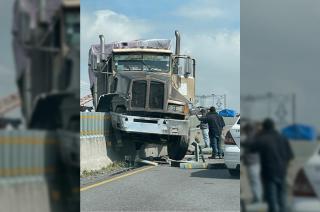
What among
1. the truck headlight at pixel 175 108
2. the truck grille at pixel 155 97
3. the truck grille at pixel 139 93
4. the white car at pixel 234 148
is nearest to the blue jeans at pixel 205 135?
the truck headlight at pixel 175 108

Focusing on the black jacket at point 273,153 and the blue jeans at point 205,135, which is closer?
the black jacket at point 273,153

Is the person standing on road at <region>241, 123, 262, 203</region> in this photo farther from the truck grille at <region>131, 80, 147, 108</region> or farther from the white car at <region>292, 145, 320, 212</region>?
the truck grille at <region>131, 80, 147, 108</region>

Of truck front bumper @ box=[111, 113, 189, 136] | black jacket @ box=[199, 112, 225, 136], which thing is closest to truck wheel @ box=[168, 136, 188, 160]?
truck front bumper @ box=[111, 113, 189, 136]

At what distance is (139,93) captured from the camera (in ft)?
26.7

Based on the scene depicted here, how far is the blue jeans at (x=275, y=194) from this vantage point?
1.20 meters

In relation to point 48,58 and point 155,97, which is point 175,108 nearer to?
point 155,97

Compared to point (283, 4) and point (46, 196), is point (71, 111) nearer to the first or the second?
point (46, 196)

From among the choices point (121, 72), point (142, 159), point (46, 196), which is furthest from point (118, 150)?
point (46, 196)

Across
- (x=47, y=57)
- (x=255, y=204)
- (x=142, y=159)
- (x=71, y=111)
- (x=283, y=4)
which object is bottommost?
(x=142, y=159)

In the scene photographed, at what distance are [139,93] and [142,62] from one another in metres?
0.56

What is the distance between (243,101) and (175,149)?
7.17 metres

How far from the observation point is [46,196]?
122cm

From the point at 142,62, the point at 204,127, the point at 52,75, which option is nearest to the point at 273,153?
the point at 52,75

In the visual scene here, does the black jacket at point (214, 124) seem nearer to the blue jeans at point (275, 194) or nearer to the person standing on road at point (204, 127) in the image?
the person standing on road at point (204, 127)
